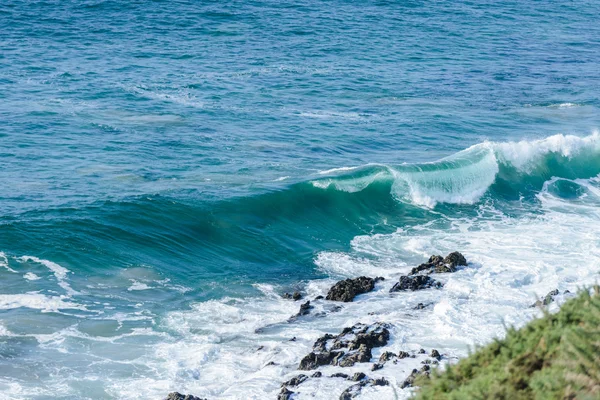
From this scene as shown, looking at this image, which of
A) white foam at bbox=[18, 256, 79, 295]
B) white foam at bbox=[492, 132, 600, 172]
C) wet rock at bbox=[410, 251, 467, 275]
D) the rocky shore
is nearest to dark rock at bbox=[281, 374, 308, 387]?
the rocky shore

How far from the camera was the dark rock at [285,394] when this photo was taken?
18.2 meters

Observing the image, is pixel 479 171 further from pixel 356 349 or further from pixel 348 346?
pixel 356 349

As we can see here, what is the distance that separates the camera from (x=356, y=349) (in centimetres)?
2025

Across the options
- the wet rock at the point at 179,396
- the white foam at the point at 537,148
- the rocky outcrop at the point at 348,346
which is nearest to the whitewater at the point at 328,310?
the rocky outcrop at the point at 348,346

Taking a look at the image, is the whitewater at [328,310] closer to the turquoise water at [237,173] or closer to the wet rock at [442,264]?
the turquoise water at [237,173]

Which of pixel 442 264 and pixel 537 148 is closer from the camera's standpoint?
pixel 442 264

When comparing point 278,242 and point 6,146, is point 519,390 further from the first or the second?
point 6,146

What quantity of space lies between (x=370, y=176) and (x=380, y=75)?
16.4 meters

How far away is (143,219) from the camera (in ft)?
97.3

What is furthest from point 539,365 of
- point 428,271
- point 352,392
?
point 428,271

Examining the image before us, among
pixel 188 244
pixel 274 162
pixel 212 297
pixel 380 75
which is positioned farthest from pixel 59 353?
pixel 380 75

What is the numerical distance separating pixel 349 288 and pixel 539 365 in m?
12.9

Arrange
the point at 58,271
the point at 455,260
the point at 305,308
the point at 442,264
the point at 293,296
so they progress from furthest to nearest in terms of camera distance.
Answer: the point at 455,260 < the point at 442,264 < the point at 58,271 < the point at 293,296 < the point at 305,308

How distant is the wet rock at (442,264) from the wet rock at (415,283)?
2.89ft
